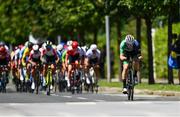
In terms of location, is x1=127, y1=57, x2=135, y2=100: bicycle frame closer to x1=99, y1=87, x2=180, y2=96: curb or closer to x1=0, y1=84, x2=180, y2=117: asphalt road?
x1=0, y1=84, x2=180, y2=117: asphalt road

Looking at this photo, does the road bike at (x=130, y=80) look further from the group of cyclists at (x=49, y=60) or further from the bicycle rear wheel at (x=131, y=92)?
the group of cyclists at (x=49, y=60)

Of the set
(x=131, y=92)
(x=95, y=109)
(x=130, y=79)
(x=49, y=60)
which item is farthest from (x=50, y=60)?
(x=95, y=109)

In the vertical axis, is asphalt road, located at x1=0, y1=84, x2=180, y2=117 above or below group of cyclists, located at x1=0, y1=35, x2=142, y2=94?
below

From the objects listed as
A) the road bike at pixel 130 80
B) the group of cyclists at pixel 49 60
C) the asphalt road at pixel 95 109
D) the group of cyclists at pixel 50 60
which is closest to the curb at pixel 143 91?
the group of cyclists at pixel 49 60

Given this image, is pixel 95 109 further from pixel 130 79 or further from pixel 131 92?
pixel 130 79

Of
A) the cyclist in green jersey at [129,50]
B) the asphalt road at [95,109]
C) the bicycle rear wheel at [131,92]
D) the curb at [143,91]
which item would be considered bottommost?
the asphalt road at [95,109]

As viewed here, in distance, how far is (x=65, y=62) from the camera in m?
30.3

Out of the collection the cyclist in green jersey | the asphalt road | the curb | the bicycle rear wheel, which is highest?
the cyclist in green jersey

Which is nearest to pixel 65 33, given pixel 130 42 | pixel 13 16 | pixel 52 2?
→ pixel 52 2

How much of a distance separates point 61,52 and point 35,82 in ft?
9.45

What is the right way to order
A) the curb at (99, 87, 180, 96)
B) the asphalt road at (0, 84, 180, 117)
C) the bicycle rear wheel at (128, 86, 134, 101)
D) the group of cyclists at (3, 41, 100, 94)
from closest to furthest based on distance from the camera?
the asphalt road at (0, 84, 180, 117)
the bicycle rear wheel at (128, 86, 134, 101)
the curb at (99, 87, 180, 96)
the group of cyclists at (3, 41, 100, 94)

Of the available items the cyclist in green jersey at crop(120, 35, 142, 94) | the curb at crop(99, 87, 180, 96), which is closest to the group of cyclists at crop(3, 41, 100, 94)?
the curb at crop(99, 87, 180, 96)

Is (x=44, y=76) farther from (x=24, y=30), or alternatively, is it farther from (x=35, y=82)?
(x=24, y=30)

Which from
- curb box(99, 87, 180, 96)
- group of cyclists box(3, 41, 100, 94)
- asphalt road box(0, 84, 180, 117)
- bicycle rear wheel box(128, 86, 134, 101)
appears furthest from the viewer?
group of cyclists box(3, 41, 100, 94)
